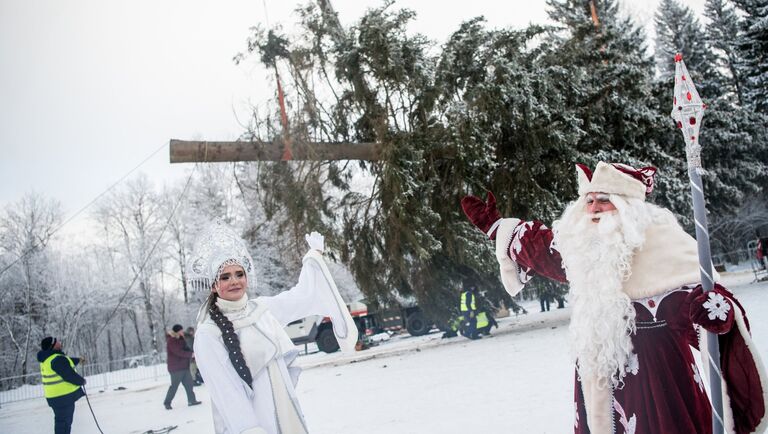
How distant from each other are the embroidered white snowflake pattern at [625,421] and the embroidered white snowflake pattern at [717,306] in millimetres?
658

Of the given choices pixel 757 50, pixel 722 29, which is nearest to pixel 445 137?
pixel 757 50

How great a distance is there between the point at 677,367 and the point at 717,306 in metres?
0.45

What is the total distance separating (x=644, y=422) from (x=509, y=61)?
10668mm

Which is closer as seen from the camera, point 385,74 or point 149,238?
point 385,74

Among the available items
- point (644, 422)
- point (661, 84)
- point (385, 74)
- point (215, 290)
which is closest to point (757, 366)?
point (644, 422)

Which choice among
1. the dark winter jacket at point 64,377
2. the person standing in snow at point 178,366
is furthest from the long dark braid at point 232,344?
the person standing in snow at point 178,366

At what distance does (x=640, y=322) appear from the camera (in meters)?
2.38

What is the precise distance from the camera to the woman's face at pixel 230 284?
278cm

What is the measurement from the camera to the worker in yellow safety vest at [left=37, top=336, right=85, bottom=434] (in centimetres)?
741

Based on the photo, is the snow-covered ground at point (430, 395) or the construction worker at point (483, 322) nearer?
the snow-covered ground at point (430, 395)

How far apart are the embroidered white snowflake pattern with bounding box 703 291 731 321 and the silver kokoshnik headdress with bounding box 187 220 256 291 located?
2228 mm

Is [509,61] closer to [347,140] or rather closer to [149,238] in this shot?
[347,140]

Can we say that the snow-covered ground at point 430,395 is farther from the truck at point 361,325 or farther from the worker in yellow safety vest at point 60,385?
the truck at point 361,325

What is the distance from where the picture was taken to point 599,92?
12.5 metres
